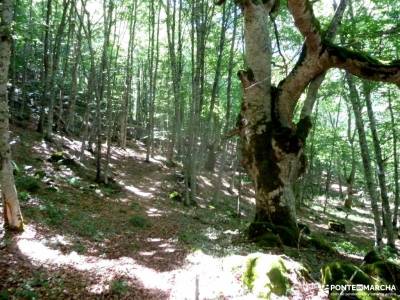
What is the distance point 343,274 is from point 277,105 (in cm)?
436

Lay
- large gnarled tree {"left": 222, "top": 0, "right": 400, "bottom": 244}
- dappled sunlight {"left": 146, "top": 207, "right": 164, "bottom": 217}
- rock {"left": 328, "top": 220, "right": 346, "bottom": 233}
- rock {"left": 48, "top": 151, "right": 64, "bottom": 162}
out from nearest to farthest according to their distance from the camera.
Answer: large gnarled tree {"left": 222, "top": 0, "right": 400, "bottom": 244}
dappled sunlight {"left": 146, "top": 207, "right": 164, "bottom": 217}
rock {"left": 48, "top": 151, "right": 64, "bottom": 162}
rock {"left": 328, "top": 220, "right": 346, "bottom": 233}

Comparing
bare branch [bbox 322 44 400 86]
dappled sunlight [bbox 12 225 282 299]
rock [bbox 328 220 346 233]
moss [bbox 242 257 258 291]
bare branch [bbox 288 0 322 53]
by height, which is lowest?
rock [bbox 328 220 346 233]

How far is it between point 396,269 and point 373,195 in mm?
6043

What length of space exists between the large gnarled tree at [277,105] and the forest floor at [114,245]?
1.22 meters

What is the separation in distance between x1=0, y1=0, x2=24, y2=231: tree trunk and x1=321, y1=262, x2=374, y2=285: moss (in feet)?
20.2

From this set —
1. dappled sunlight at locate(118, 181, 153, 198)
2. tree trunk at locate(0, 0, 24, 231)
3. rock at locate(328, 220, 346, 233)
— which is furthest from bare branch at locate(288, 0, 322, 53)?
rock at locate(328, 220, 346, 233)

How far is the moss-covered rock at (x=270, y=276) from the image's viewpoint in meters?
5.13

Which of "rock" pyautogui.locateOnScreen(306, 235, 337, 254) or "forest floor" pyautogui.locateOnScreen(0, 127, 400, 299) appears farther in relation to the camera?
"rock" pyautogui.locateOnScreen(306, 235, 337, 254)

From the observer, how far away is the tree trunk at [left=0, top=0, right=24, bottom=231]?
23.1ft

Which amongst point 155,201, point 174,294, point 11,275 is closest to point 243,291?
point 174,294

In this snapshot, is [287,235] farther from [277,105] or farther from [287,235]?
[277,105]

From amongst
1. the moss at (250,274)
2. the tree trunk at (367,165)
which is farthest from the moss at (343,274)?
the tree trunk at (367,165)

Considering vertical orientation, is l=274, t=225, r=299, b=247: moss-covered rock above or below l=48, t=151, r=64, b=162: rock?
below

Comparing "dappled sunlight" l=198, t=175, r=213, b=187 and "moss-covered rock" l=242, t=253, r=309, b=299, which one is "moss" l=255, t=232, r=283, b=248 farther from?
"dappled sunlight" l=198, t=175, r=213, b=187
